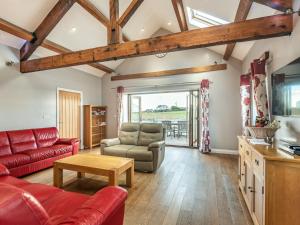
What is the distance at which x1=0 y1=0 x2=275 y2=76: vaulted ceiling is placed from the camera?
122 inches

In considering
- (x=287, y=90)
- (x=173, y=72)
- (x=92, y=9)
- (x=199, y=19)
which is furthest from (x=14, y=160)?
(x=199, y=19)

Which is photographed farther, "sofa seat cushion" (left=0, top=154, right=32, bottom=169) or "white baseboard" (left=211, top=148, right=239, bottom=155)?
"white baseboard" (left=211, top=148, right=239, bottom=155)

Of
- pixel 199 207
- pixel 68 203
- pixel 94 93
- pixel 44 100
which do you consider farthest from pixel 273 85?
pixel 94 93

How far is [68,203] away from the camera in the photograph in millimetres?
1493

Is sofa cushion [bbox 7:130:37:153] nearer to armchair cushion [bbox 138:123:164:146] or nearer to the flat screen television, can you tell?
armchair cushion [bbox 138:123:164:146]

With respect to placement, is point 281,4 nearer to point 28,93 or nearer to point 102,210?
point 102,210

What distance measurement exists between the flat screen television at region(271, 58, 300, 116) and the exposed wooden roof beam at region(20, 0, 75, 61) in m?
4.00

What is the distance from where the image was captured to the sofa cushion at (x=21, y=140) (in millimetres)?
3526

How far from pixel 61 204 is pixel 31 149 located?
288 centimetres

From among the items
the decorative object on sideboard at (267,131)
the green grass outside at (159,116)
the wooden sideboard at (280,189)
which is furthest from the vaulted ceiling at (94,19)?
the green grass outside at (159,116)

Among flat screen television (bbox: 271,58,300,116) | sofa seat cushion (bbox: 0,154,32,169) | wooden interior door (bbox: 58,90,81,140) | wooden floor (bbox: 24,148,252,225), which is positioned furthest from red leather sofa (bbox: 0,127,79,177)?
flat screen television (bbox: 271,58,300,116)

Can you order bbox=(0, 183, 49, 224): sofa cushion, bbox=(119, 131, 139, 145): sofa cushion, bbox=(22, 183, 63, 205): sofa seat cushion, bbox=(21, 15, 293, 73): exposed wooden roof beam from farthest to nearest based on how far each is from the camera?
bbox=(119, 131, 139, 145): sofa cushion < bbox=(21, 15, 293, 73): exposed wooden roof beam < bbox=(22, 183, 63, 205): sofa seat cushion < bbox=(0, 183, 49, 224): sofa cushion

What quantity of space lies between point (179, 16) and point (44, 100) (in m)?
4.04

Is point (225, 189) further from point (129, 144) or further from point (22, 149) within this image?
point (22, 149)
